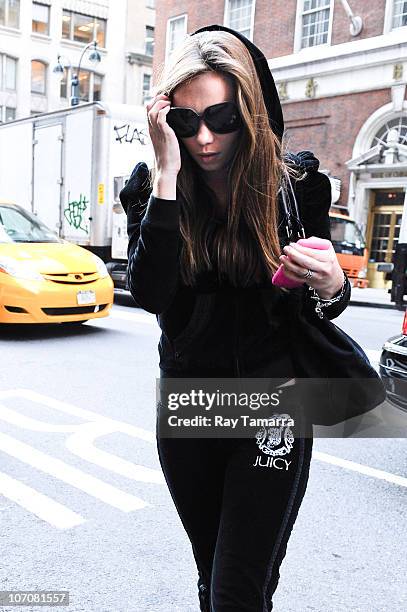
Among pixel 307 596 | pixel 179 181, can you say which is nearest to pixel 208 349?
pixel 179 181

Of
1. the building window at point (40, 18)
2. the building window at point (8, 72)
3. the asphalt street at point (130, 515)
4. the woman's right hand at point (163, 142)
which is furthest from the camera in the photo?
the building window at point (40, 18)

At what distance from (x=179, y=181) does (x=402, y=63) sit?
64.1 ft

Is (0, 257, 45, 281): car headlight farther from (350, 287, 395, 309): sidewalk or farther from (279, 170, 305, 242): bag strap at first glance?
(350, 287, 395, 309): sidewalk

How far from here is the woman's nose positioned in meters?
1.49

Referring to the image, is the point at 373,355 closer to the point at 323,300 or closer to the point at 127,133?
the point at 323,300

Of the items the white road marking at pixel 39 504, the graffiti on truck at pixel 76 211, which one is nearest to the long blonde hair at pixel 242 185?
the white road marking at pixel 39 504

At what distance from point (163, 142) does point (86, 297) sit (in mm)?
6516

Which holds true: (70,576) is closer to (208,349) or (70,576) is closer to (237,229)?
(208,349)

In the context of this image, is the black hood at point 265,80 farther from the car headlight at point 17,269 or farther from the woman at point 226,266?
the car headlight at point 17,269

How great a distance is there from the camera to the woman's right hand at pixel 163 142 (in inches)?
57.0

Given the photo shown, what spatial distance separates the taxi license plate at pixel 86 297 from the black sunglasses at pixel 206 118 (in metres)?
6.41

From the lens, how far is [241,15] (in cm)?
→ 2325

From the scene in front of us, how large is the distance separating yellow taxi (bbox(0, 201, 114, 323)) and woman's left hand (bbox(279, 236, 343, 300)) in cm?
640

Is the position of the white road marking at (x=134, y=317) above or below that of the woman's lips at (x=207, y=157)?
below
